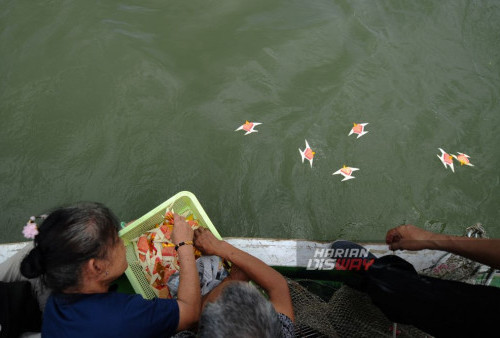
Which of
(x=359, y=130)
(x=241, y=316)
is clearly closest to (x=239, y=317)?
(x=241, y=316)

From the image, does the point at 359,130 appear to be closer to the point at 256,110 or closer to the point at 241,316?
the point at 256,110

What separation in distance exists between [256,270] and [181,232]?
0.51 metres

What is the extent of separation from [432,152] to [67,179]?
3.93m

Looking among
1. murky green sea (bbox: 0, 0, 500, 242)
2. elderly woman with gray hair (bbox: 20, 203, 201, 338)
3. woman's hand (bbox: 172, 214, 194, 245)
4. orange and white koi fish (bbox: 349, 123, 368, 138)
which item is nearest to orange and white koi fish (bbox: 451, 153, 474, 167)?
murky green sea (bbox: 0, 0, 500, 242)

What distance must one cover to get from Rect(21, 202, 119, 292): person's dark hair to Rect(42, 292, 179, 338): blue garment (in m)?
0.09

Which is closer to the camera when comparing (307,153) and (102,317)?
(102,317)

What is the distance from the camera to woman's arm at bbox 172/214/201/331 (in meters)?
1.68

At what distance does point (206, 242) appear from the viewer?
215 cm

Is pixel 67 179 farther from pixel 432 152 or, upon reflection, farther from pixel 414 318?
pixel 432 152

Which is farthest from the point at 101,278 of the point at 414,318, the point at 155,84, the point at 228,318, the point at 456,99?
the point at 456,99

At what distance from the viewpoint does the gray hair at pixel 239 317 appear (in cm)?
123

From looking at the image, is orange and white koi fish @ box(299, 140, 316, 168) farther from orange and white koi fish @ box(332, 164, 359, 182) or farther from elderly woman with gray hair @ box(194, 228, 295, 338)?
elderly woman with gray hair @ box(194, 228, 295, 338)

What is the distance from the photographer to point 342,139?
3748 millimetres

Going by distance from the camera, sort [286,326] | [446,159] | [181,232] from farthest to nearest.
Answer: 1. [446,159]
2. [181,232]
3. [286,326]
